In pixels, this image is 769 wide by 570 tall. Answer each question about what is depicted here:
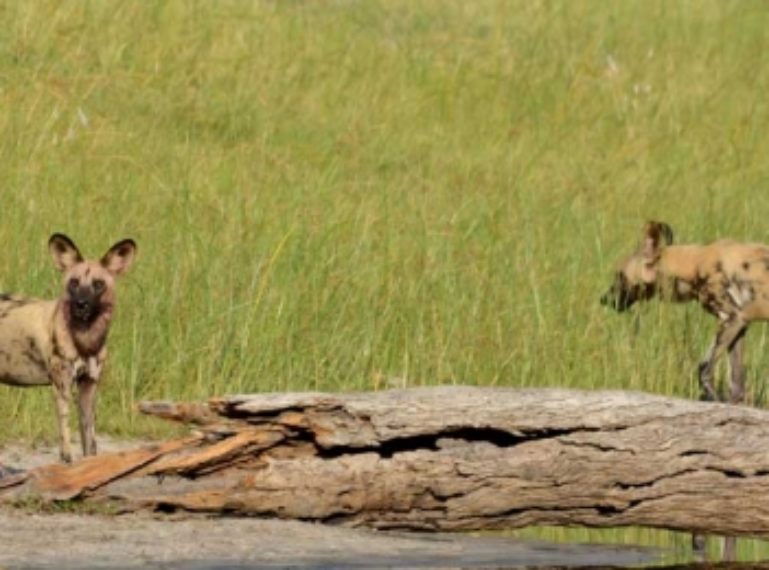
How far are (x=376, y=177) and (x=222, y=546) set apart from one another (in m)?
8.28

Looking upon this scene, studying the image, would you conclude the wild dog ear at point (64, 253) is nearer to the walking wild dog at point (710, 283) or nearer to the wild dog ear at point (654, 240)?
the walking wild dog at point (710, 283)

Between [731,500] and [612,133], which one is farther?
[612,133]

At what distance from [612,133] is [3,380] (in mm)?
10231

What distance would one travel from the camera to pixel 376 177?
16.7 metres

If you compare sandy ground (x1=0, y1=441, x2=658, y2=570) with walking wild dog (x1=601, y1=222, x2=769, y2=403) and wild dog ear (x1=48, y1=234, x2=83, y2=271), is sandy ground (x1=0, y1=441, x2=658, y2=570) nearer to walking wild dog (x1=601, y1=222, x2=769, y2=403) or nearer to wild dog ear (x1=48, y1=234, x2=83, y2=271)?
wild dog ear (x1=48, y1=234, x2=83, y2=271)

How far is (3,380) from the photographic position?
395 inches

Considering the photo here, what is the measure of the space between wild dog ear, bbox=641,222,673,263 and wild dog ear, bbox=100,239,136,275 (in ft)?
13.9

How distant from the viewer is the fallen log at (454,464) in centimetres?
877

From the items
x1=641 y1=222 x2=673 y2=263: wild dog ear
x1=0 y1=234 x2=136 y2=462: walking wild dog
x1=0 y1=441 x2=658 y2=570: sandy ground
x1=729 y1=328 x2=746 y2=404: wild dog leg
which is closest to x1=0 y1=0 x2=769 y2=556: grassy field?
x1=729 y1=328 x2=746 y2=404: wild dog leg


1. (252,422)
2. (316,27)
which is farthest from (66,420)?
(316,27)

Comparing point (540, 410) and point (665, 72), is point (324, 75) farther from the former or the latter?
point (540, 410)

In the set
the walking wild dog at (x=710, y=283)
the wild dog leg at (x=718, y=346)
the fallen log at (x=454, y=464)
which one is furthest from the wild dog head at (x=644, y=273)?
the fallen log at (x=454, y=464)

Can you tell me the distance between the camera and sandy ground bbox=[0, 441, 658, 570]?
8336mm

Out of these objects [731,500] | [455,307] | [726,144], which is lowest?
[731,500]
